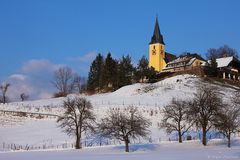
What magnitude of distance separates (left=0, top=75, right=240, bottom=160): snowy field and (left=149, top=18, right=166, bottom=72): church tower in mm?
40811

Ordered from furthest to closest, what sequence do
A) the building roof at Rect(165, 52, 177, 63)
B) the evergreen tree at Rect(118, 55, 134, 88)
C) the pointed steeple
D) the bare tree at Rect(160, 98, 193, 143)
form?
the pointed steeple, the building roof at Rect(165, 52, 177, 63), the evergreen tree at Rect(118, 55, 134, 88), the bare tree at Rect(160, 98, 193, 143)

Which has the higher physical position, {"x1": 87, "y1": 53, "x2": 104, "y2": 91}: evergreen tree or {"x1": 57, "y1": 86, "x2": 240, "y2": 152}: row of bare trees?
{"x1": 87, "y1": 53, "x2": 104, "y2": 91}: evergreen tree

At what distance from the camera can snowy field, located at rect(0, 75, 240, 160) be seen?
135ft

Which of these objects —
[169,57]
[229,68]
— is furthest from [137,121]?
[169,57]

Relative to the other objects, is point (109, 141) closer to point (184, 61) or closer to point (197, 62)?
point (184, 61)

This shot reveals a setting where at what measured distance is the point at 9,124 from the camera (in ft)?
219

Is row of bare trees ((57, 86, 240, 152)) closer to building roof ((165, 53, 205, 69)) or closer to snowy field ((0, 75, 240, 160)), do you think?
snowy field ((0, 75, 240, 160))

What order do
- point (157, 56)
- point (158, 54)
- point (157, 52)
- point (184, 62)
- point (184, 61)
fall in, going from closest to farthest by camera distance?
1. point (184, 62)
2. point (184, 61)
3. point (158, 54)
4. point (157, 56)
5. point (157, 52)

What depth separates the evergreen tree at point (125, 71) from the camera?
4417 inches

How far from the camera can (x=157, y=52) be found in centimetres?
13912

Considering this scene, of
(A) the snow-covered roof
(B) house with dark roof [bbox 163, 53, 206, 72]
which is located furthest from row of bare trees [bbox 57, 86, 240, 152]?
(B) house with dark roof [bbox 163, 53, 206, 72]

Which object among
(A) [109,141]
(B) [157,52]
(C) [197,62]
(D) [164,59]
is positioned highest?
(B) [157,52]

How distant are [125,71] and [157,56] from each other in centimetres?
2527

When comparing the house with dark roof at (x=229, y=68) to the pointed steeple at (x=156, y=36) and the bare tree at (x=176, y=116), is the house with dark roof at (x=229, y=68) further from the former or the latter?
the bare tree at (x=176, y=116)
